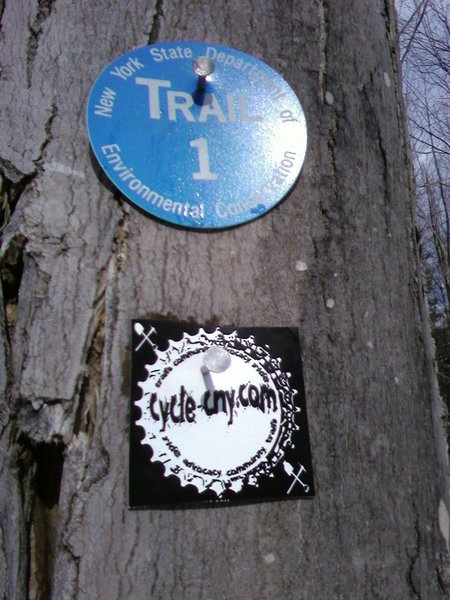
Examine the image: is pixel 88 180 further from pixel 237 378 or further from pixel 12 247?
pixel 237 378

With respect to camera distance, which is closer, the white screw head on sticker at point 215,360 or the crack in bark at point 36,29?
the white screw head on sticker at point 215,360

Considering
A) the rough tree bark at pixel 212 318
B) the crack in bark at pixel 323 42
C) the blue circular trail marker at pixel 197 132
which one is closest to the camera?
the rough tree bark at pixel 212 318

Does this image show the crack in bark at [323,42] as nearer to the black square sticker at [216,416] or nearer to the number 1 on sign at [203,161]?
the number 1 on sign at [203,161]

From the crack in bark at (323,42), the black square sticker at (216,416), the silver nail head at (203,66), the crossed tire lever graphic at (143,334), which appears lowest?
the black square sticker at (216,416)

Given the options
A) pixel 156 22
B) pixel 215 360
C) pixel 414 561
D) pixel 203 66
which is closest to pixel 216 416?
pixel 215 360

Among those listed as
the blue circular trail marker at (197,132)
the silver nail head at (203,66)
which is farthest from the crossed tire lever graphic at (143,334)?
Result: the silver nail head at (203,66)

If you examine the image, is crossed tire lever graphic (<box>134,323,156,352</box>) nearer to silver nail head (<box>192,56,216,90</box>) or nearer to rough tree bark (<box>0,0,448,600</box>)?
rough tree bark (<box>0,0,448,600</box>)

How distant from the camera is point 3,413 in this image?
0.89m

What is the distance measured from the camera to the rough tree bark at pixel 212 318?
0.82 metres

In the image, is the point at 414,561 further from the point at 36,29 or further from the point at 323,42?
the point at 36,29

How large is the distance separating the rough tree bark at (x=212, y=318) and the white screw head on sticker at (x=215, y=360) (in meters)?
0.06

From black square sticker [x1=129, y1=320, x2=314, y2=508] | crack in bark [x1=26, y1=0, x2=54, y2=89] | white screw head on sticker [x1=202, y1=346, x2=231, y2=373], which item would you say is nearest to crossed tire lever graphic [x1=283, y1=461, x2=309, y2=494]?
black square sticker [x1=129, y1=320, x2=314, y2=508]

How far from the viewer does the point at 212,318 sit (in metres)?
0.92

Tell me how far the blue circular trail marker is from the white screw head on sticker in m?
0.20
